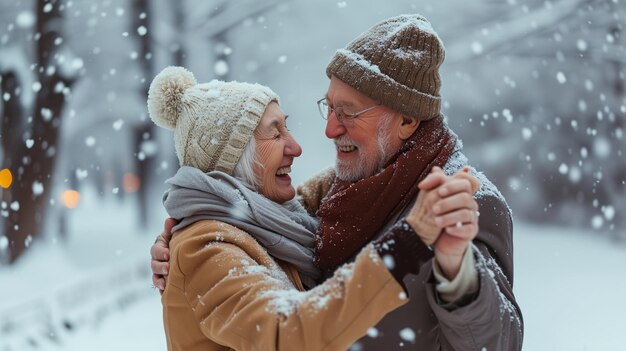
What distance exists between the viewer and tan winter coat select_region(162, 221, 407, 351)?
65.9 inches

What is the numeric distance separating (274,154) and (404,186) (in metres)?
0.47

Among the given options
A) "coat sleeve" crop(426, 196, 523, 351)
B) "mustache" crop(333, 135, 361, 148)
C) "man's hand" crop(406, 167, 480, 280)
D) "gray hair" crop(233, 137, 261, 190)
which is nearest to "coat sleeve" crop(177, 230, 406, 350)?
"man's hand" crop(406, 167, 480, 280)

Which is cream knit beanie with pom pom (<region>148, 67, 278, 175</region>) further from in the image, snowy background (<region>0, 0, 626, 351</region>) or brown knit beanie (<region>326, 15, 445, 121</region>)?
snowy background (<region>0, 0, 626, 351</region>)

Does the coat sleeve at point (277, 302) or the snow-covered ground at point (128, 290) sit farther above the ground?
the coat sleeve at point (277, 302)

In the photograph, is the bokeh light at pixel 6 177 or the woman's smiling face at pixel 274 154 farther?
the bokeh light at pixel 6 177

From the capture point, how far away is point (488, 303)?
183cm

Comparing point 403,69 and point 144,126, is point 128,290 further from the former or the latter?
point 403,69

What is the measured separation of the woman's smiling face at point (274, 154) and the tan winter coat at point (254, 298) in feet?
1.01

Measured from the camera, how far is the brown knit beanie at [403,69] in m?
2.28

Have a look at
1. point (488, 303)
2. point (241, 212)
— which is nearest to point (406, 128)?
point (241, 212)

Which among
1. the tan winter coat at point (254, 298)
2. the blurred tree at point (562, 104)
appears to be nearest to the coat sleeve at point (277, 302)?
the tan winter coat at point (254, 298)

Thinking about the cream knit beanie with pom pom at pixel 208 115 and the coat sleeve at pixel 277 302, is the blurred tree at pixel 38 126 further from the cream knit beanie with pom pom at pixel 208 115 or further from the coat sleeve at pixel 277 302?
the coat sleeve at pixel 277 302

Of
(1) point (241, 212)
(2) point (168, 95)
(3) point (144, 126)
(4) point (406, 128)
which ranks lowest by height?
(3) point (144, 126)

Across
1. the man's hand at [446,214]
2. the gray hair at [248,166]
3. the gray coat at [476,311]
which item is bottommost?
the gray coat at [476,311]
